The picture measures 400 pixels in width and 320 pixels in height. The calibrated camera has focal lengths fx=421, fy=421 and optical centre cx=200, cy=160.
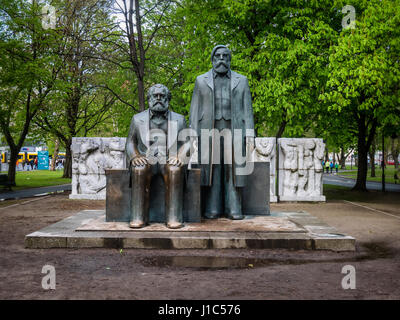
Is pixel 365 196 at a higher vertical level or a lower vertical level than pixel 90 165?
lower

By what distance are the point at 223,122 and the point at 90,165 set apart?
9.36m

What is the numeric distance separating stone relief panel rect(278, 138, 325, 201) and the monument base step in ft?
29.1

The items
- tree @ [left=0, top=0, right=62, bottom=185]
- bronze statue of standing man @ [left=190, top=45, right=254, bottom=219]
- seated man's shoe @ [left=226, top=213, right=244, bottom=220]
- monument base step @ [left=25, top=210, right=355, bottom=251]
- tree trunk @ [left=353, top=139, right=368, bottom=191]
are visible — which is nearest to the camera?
monument base step @ [left=25, top=210, right=355, bottom=251]

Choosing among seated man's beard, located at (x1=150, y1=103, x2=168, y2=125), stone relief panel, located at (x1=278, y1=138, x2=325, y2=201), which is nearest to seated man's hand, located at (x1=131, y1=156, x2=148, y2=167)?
seated man's beard, located at (x1=150, y1=103, x2=168, y2=125)

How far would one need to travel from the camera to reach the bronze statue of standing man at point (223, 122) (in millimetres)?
7754

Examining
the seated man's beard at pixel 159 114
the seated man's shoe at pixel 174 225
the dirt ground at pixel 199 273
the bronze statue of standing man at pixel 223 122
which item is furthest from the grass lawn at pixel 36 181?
the dirt ground at pixel 199 273

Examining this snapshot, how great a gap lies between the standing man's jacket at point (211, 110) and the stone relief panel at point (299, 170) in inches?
321

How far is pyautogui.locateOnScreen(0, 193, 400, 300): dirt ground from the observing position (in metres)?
4.11

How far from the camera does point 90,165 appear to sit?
15945 millimetres

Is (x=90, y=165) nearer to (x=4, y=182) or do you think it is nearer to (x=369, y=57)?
(x=4, y=182)

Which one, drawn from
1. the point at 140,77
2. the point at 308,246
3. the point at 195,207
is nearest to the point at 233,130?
the point at 195,207

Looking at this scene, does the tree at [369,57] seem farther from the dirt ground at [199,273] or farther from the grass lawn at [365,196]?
the dirt ground at [199,273]

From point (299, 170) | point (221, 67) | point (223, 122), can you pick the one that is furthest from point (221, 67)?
point (299, 170)

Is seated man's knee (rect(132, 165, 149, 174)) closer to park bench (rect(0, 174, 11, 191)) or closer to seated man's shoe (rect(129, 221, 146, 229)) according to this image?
seated man's shoe (rect(129, 221, 146, 229))
